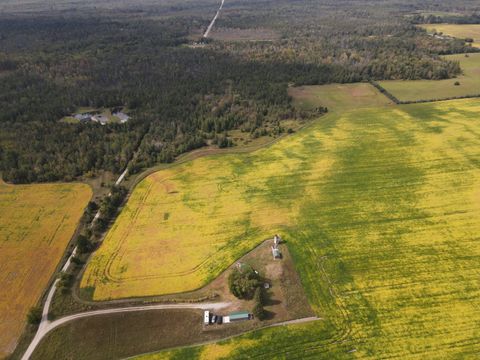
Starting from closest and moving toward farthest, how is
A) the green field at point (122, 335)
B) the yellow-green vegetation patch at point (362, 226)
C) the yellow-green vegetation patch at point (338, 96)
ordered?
the green field at point (122, 335) < the yellow-green vegetation patch at point (362, 226) < the yellow-green vegetation patch at point (338, 96)

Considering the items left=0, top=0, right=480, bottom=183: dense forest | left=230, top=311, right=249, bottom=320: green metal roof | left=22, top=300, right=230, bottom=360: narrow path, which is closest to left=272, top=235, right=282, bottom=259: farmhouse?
left=22, top=300, right=230, bottom=360: narrow path

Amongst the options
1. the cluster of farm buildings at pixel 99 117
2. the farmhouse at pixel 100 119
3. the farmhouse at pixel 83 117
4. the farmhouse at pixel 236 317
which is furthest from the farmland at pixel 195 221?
the farmhouse at pixel 83 117

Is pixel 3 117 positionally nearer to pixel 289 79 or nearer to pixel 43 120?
pixel 43 120

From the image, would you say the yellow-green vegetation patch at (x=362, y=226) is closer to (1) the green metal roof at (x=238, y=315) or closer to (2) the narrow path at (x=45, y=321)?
(1) the green metal roof at (x=238, y=315)

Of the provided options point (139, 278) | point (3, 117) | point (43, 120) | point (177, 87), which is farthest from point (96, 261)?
point (177, 87)

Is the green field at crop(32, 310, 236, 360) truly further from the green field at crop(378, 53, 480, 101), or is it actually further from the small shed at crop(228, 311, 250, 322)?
the green field at crop(378, 53, 480, 101)

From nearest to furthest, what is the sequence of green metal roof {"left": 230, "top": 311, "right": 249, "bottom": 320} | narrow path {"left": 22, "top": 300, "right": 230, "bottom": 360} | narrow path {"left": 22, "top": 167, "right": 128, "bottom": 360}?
narrow path {"left": 22, "top": 167, "right": 128, "bottom": 360}
green metal roof {"left": 230, "top": 311, "right": 249, "bottom": 320}
narrow path {"left": 22, "top": 300, "right": 230, "bottom": 360}
